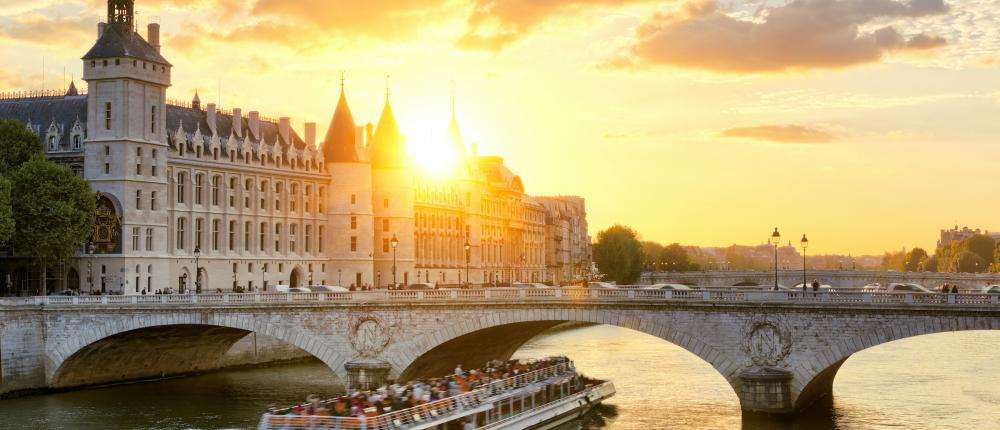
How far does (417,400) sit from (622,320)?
1109cm

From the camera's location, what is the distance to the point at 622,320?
57188 mm

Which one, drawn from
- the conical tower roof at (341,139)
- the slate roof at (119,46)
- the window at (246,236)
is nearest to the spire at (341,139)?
the conical tower roof at (341,139)

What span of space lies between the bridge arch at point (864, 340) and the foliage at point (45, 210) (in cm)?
4807

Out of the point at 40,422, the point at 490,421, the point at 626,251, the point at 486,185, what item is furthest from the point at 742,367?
the point at 626,251

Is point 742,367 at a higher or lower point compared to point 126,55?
lower

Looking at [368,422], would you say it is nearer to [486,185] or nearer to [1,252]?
[1,252]

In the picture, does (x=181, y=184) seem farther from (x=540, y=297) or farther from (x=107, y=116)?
(x=540, y=297)

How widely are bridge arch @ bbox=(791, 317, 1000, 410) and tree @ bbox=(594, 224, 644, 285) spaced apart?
107 m

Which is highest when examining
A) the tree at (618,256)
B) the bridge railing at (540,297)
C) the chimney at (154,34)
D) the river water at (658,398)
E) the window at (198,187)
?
the chimney at (154,34)

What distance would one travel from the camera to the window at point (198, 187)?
97000mm

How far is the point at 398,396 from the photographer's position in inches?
1991

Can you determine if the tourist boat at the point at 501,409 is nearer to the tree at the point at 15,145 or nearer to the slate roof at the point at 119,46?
the slate roof at the point at 119,46

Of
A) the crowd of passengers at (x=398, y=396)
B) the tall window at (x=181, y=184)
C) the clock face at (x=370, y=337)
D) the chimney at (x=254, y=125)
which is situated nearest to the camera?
the crowd of passengers at (x=398, y=396)

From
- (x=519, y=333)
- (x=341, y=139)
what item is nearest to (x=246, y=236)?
(x=341, y=139)
